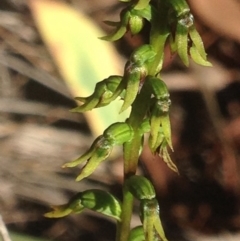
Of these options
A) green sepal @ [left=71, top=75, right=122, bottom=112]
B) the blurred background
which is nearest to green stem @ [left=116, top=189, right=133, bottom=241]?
green sepal @ [left=71, top=75, right=122, bottom=112]

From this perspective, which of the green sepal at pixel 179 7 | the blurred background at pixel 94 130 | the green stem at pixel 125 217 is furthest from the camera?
the blurred background at pixel 94 130

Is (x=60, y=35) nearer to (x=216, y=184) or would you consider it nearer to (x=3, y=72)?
(x=3, y=72)

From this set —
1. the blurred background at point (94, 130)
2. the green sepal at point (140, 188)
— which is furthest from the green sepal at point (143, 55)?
the blurred background at point (94, 130)

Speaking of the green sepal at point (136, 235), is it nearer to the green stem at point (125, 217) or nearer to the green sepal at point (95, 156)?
the green stem at point (125, 217)

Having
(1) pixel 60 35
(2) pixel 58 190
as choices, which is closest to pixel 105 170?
(2) pixel 58 190

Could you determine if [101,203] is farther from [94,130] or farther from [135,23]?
[94,130]

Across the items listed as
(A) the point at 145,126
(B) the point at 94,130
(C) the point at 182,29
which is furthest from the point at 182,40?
(B) the point at 94,130
